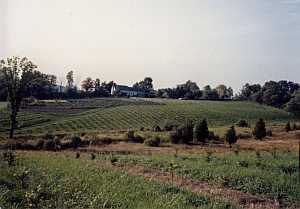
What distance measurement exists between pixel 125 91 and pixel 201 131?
508 centimetres

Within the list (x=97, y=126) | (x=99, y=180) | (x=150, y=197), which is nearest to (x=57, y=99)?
(x=97, y=126)

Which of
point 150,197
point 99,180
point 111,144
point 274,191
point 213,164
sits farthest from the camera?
point 111,144

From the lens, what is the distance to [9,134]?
25.8m

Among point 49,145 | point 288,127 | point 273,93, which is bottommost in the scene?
point 49,145

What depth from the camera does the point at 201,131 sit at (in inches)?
1046

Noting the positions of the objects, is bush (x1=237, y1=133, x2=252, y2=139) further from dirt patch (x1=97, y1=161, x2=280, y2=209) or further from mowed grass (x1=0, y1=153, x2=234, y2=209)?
mowed grass (x1=0, y1=153, x2=234, y2=209)

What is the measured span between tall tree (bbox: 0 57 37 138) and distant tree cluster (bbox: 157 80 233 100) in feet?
25.5

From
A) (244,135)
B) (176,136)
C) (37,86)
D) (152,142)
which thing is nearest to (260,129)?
(244,135)

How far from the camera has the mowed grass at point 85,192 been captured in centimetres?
828

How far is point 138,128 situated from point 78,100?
594 cm

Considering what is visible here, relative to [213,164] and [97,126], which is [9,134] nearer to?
[97,126]

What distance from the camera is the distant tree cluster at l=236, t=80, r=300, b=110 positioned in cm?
1538

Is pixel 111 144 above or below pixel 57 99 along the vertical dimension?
below

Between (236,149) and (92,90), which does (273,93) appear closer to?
(236,149)
